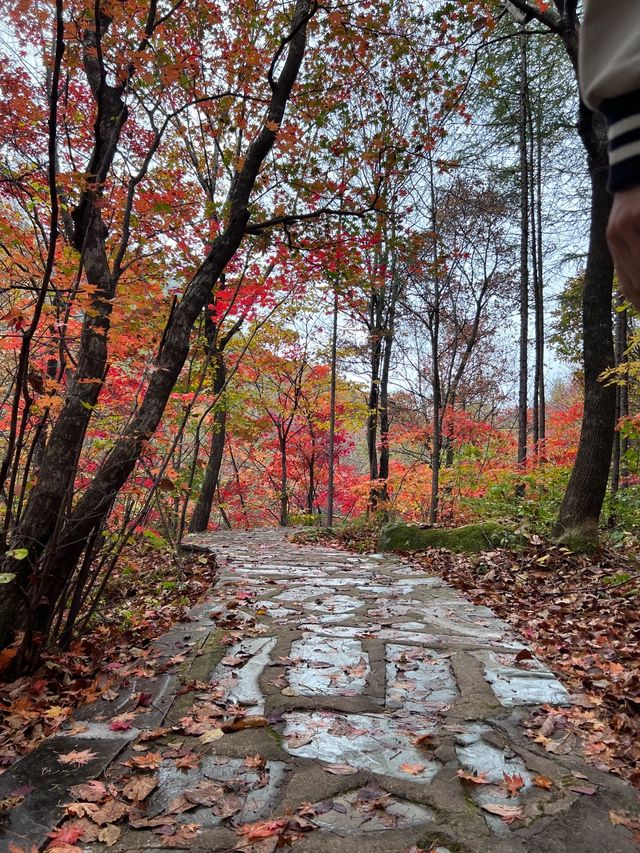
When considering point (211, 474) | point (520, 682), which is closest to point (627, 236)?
point (520, 682)

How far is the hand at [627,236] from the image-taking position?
645mm

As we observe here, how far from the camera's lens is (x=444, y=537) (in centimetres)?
680

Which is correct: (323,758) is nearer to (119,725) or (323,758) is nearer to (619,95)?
(119,725)

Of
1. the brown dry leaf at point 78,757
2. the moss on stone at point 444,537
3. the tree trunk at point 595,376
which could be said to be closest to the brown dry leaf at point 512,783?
the brown dry leaf at point 78,757

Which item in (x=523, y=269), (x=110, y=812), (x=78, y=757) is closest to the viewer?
(x=110, y=812)

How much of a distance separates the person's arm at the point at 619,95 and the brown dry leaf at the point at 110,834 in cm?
213

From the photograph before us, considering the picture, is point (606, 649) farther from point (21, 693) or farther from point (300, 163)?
point (300, 163)

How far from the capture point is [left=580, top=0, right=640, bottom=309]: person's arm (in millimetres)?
626

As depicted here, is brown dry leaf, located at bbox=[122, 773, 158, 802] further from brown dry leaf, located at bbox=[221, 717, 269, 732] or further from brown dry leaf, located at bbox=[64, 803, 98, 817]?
brown dry leaf, located at bbox=[221, 717, 269, 732]

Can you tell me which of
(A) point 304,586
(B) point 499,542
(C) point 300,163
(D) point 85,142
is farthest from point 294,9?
(B) point 499,542

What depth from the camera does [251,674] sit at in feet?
9.27

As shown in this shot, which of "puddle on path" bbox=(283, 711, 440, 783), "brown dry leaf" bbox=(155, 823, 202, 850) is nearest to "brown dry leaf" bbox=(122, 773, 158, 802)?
"brown dry leaf" bbox=(155, 823, 202, 850)

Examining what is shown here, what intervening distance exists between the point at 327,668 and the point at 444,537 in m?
4.26

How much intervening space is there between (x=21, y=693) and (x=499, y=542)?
5.28 metres
